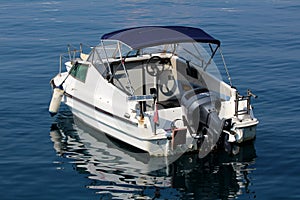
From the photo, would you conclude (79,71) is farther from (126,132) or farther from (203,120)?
(203,120)

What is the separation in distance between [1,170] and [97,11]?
89.6ft

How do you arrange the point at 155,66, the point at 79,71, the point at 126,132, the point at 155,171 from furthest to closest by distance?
the point at 155,66, the point at 79,71, the point at 126,132, the point at 155,171

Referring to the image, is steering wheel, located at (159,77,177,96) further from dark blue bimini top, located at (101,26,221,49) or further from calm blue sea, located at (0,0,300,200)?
calm blue sea, located at (0,0,300,200)

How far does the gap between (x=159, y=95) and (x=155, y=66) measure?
1171 mm

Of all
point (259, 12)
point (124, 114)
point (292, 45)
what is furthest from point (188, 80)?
point (259, 12)

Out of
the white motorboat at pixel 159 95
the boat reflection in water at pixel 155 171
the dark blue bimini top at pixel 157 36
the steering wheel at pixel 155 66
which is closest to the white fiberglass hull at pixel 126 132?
the white motorboat at pixel 159 95

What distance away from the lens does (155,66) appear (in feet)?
67.4

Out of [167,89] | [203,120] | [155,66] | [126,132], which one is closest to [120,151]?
[126,132]

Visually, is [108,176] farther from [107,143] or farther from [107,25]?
[107,25]

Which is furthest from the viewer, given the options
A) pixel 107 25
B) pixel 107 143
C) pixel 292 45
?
pixel 107 25

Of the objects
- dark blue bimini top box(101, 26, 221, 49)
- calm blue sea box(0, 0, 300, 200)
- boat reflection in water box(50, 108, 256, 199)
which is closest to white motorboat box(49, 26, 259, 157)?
dark blue bimini top box(101, 26, 221, 49)

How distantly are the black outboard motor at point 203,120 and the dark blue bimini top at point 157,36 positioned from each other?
183 centimetres

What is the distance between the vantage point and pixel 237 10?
42094mm

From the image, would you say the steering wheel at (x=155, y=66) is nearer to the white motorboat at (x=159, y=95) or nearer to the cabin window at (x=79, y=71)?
the white motorboat at (x=159, y=95)
